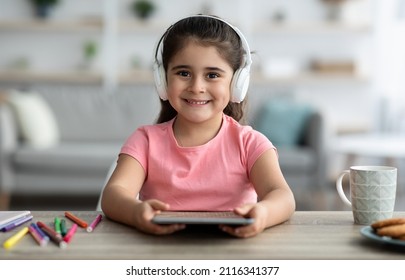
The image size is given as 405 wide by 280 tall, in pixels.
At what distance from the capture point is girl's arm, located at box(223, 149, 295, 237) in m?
0.97

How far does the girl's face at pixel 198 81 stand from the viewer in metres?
1.23

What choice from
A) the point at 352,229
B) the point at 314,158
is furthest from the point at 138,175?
the point at 314,158

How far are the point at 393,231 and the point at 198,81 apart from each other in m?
0.46

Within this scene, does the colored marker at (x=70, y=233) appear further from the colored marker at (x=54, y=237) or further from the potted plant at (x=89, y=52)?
the potted plant at (x=89, y=52)

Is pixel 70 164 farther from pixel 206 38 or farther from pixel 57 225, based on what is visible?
pixel 57 225

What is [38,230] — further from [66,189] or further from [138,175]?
[66,189]

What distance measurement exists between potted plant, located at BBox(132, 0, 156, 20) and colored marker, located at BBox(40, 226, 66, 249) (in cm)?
490

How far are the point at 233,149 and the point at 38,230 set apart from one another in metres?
0.44

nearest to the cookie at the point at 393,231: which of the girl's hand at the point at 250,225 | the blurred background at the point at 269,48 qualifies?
the girl's hand at the point at 250,225

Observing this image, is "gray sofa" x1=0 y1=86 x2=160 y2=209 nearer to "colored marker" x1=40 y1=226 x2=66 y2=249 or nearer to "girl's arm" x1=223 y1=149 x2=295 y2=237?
"girl's arm" x1=223 y1=149 x2=295 y2=237

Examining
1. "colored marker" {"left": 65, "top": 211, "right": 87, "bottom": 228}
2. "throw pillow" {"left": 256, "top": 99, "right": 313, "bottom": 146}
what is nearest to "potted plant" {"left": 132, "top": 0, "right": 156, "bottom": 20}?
"throw pillow" {"left": 256, "top": 99, "right": 313, "bottom": 146}

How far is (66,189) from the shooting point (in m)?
4.51

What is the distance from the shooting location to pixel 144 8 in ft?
18.9
